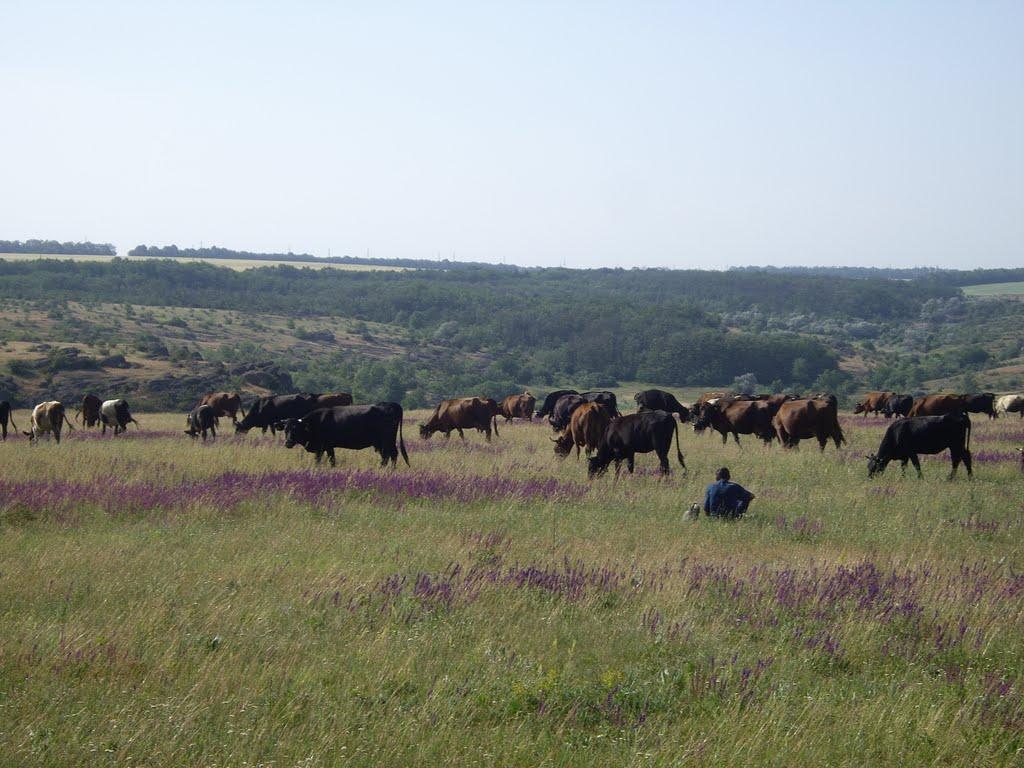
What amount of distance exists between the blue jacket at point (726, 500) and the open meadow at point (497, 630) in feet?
0.98

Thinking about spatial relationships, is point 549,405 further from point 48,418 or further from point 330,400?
point 48,418

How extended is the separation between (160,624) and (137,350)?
218ft

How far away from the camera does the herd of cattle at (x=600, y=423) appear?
1686cm

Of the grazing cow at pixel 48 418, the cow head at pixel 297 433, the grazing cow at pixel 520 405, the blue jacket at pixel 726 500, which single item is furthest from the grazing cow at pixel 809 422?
the grazing cow at pixel 48 418

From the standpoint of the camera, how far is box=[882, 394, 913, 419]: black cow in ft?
110

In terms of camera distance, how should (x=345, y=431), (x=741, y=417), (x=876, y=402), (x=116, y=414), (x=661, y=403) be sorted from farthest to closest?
(x=876, y=402) < (x=661, y=403) < (x=116, y=414) < (x=741, y=417) < (x=345, y=431)

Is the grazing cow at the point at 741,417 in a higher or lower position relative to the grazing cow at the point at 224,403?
higher

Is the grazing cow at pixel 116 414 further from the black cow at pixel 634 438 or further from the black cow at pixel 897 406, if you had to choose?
the black cow at pixel 897 406

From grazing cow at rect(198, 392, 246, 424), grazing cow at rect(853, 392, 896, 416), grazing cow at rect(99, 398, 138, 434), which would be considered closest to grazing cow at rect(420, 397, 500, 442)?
grazing cow at rect(198, 392, 246, 424)

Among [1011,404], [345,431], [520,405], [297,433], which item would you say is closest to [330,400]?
Result: [297,433]

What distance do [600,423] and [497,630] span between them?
1258 cm

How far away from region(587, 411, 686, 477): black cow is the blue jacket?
14.1ft

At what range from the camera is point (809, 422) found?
22375 mm

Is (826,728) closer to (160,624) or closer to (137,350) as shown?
(160,624)
